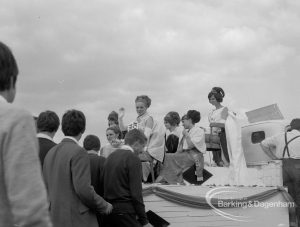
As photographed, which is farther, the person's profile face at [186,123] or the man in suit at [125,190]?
the person's profile face at [186,123]

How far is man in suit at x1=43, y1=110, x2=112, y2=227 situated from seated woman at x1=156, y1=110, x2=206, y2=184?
2852mm

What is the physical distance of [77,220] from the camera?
400 centimetres

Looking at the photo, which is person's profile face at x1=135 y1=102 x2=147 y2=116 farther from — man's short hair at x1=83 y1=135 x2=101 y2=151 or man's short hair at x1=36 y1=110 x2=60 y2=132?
man's short hair at x1=36 y1=110 x2=60 y2=132

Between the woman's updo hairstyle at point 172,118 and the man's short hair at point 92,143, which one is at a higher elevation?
the woman's updo hairstyle at point 172,118

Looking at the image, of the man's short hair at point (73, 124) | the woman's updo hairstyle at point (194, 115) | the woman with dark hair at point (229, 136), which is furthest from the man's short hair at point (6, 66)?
the woman with dark hair at point (229, 136)

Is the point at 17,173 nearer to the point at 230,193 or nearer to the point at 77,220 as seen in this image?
the point at 77,220

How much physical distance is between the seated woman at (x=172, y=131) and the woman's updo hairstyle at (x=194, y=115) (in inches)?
11.2

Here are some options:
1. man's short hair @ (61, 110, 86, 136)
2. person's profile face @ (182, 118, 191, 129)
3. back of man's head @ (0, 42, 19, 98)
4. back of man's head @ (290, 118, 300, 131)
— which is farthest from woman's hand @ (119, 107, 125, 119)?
back of man's head @ (0, 42, 19, 98)

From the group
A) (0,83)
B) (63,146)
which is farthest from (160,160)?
(0,83)

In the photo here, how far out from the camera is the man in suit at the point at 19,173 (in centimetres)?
182

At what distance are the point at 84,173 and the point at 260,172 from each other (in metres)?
3.99

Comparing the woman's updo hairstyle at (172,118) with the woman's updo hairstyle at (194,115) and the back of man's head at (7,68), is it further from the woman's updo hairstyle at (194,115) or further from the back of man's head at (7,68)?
the back of man's head at (7,68)

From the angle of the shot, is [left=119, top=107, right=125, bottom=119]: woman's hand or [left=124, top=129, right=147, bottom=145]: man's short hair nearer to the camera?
[left=124, top=129, right=147, bottom=145]: man's short hair

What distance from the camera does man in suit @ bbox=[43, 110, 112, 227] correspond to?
397cm
